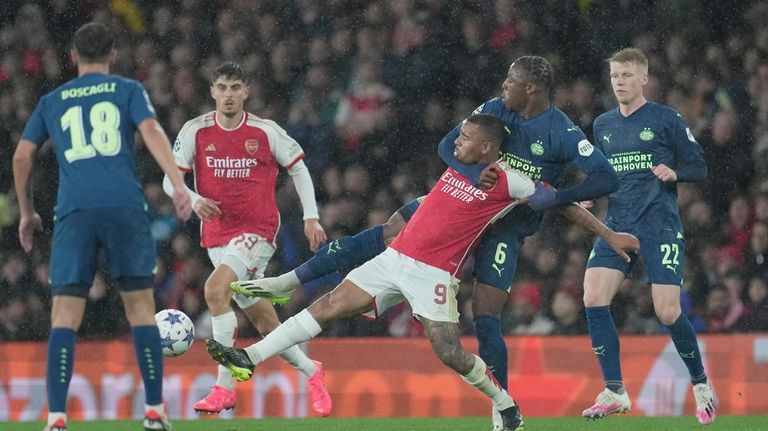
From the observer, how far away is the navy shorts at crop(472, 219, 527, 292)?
728 centimetres

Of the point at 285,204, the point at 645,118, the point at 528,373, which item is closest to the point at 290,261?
the point at 285,204

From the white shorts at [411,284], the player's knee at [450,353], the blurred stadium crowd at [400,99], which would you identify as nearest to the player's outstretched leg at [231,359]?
the white shorts at [411,284]

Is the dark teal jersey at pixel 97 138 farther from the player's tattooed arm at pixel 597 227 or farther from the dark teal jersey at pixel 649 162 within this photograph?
the dark teal jersey at pixel 649 162

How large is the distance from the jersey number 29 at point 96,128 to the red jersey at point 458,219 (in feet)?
5.78

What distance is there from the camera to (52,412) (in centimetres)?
592

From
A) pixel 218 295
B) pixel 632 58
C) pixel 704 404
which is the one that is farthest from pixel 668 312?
pixel 218 295

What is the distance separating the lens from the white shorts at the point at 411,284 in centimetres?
690

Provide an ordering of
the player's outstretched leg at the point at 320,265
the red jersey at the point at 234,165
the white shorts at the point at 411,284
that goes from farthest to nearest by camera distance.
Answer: the red jersey at the point at 234,165, the player's outstretched leg at the point at 320,265, the white shorts at the point at 411,284

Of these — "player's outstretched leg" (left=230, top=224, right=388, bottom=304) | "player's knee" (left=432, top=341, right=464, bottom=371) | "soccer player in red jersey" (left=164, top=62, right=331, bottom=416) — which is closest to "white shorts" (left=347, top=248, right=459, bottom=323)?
"player's knee" (left=432, top=341, right=464, bottom=371)

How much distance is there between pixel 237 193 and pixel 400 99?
4.23 metres

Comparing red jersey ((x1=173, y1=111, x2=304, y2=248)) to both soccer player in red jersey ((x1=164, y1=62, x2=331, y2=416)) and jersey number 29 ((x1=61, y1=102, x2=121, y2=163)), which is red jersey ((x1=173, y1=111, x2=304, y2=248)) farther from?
jersey number 29 ((x1=61, y1=102, x2=121, y2=163))

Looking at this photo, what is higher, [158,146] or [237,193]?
[237,193]

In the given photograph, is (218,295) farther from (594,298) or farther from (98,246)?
(594,298)

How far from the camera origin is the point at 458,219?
6.99 m
